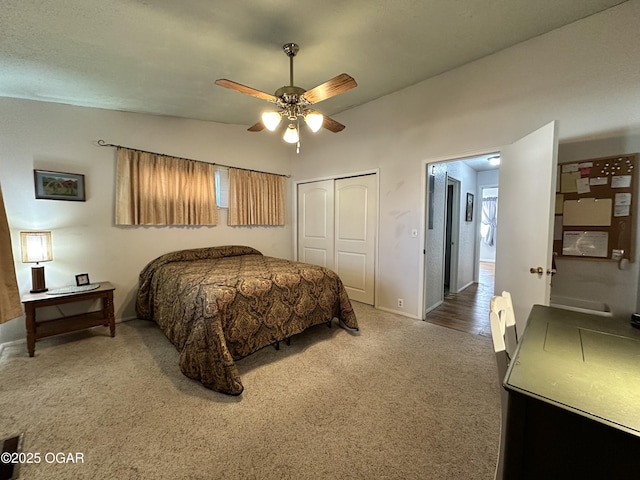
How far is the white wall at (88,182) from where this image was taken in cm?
265

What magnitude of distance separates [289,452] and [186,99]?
351 centimetres

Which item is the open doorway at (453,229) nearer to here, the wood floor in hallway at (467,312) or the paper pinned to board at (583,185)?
the wood floor in hallway at (467,312)

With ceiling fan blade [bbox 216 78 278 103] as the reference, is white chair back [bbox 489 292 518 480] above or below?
below

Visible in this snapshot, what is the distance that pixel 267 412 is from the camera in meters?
1.71

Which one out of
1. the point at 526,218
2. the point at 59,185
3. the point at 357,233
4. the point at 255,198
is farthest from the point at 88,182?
the point at 526,218

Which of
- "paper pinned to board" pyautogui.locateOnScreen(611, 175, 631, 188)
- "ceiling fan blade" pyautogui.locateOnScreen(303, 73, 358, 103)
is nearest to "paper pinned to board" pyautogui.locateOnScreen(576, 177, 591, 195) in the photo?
"paper pinned to board" pyautogui.locateOnScreen(611, 175, 631, 188)

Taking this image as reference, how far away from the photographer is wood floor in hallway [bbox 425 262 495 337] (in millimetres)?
3117

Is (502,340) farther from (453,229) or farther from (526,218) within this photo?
(453,229)

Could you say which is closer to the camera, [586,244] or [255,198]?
[586,244]

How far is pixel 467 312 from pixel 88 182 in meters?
5.11

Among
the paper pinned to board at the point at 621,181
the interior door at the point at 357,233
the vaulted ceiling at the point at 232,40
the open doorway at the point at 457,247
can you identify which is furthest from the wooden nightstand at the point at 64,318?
the paper pinned to board at the point at 621,181

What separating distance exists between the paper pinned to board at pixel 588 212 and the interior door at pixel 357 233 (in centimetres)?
200

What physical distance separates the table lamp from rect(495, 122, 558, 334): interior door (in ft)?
14.6

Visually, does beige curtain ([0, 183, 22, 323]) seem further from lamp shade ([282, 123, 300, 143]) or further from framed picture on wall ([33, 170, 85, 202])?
framed picture on wall ([33, 170, 85, 202])
